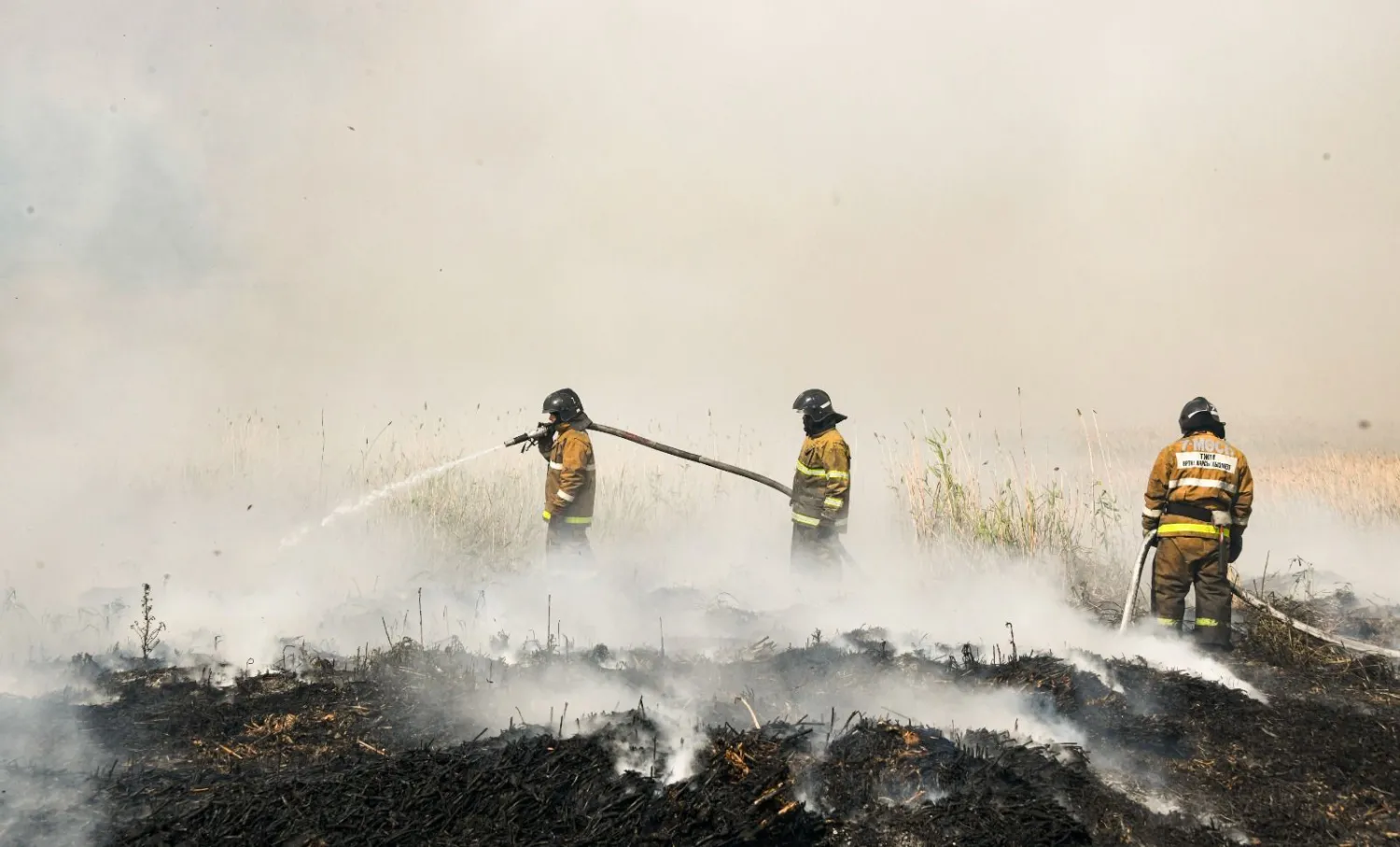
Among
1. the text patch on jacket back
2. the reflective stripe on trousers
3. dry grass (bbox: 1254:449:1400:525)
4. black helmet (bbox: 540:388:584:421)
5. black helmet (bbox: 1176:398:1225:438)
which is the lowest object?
dry grass (bbox: 1254:449:1400:525)

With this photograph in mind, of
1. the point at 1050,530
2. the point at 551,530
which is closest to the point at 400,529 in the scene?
the point at 551,530

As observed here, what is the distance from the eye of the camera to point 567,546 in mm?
7867

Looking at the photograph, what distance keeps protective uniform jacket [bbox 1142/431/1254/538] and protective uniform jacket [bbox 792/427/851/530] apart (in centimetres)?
239

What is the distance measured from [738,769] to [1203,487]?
456 cm

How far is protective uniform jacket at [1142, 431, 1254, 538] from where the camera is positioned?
6617 millimetres

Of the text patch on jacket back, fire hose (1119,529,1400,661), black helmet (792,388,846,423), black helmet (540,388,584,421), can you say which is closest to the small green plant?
black helmet (540,388,584,421)

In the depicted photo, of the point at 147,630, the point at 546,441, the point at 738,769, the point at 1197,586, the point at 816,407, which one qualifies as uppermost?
the point at 816,407

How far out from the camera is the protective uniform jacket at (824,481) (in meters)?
7.90

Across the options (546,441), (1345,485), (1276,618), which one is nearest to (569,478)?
(546,441)

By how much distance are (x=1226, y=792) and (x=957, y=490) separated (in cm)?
510

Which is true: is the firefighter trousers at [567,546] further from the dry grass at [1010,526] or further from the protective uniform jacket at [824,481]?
the dry grass at [1010,526]

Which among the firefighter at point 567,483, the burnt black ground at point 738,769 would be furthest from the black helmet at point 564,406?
the burnt black ground at point 738,769

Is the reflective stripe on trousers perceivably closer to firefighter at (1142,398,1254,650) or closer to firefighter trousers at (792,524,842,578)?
firefighter at (1142,398,1254,650)

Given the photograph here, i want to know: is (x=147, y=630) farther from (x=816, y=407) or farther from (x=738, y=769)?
(x=816, y=407)
